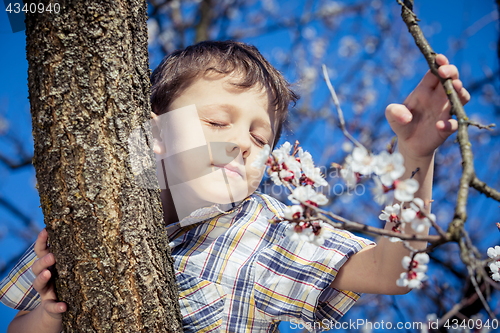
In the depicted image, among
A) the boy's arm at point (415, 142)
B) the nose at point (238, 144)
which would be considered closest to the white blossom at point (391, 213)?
the boy's arm at point (415, 142)

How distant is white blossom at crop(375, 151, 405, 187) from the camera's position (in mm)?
482

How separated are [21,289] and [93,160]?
0.60 m

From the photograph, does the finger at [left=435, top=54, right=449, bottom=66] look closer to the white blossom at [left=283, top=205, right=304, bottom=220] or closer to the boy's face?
the white blossom at [left=283, top=205, right=304, bottom=220]

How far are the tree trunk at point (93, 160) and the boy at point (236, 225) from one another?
0.34ft

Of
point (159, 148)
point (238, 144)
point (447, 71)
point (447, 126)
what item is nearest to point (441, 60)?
point (447, 71)

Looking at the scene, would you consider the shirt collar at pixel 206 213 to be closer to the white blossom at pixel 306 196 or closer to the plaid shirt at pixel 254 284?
the plaid shirt at pixel 254 284

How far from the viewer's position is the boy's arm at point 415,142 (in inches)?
27.1

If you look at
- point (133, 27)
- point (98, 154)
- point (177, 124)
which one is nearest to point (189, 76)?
point (177, 124)

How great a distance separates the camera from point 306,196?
59 centimetres

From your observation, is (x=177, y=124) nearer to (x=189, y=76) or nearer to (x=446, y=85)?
(x=189, y=76)

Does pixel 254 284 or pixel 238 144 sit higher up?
pixel 238 144

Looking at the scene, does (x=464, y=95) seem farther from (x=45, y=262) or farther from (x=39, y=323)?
(x=39, y=323)

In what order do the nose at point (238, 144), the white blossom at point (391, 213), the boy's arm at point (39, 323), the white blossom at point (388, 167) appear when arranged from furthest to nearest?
the nose at point (238, 144)
the boy's arm at point (39, 323)
the white blossom at point (391, 213)
the white blossom at point (388, 167)

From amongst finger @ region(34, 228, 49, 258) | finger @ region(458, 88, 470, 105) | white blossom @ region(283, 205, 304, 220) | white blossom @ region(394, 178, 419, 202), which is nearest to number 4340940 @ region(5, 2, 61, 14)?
finger @ region(34, 228, 49, 258)
